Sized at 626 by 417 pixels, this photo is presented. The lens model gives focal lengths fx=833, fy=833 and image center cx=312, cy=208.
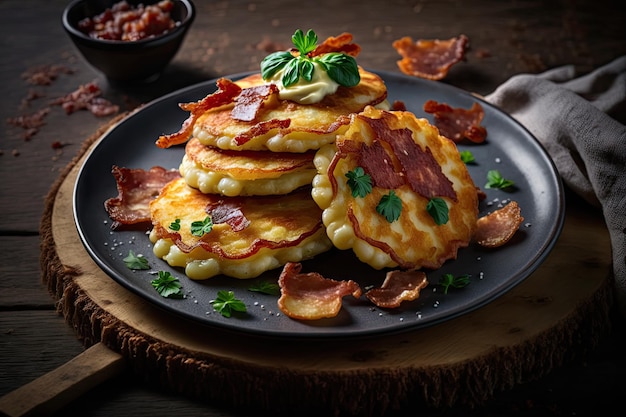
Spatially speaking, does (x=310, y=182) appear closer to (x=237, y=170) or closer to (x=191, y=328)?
(x=237, y=170)

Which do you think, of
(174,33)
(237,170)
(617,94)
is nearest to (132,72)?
(174,33)

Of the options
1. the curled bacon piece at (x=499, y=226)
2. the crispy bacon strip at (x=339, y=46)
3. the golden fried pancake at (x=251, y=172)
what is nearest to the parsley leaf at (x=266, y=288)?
the golden fried pancake at (x=251, y=172)

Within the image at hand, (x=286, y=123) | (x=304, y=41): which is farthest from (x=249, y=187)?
(x=304, y=41)

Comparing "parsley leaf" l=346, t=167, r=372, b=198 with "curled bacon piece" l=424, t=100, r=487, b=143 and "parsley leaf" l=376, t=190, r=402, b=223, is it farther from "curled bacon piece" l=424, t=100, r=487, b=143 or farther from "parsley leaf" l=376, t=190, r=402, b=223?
"curled bacon piece" l=424, t=100, r=487, b=143

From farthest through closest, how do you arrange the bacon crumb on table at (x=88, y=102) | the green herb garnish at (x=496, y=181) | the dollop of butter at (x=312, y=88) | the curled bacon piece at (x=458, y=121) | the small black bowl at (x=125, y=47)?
the bacon crumb on table at (x=88, y=102) < the small black bowl at (x=125, y=47) < the curled bacon piece at (x=458, y=121) < the green herb garnish at (x=496, y=181) < the dollop of butter at (x=312, y=88)

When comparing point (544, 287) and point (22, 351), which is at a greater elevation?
point (544, 287)

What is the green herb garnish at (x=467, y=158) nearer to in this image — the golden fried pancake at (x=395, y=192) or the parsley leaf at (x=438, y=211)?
the golden fried pancake at (x=395, y=192)
